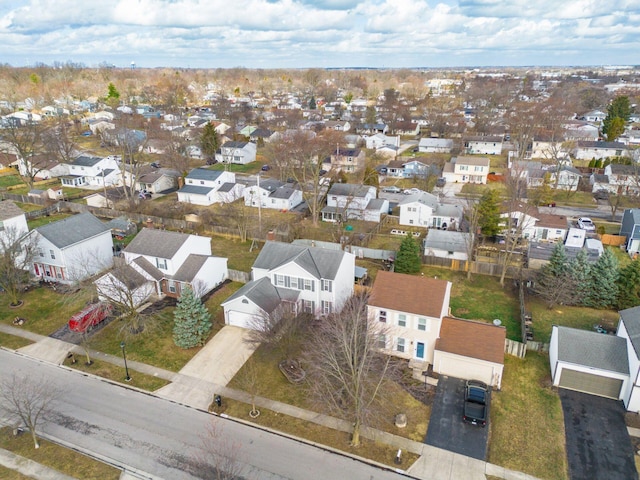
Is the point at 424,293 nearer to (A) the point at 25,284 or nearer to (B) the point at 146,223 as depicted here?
(A) the point at 25,284

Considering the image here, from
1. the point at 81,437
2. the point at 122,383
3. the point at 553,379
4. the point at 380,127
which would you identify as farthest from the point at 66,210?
the point at 380,127

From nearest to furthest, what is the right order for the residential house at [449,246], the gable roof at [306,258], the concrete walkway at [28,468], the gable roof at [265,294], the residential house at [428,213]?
the concrete walkway at [28,468], the gable roof at [265,294], the gable roof at [306,258], the residential house at [449,246], the residential house at [428,213]

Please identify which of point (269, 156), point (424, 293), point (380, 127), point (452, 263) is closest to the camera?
point (424, 293)

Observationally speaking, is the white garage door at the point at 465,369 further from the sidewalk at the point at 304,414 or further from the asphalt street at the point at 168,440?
the asphalt street at the point at 168,440

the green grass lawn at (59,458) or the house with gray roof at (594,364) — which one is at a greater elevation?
the house with gray roof at (594,364)

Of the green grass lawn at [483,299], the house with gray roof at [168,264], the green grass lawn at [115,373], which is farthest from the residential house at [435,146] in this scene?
the green grass lawn at [115,373]

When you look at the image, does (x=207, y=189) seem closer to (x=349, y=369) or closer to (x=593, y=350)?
(x=349, y=369)
